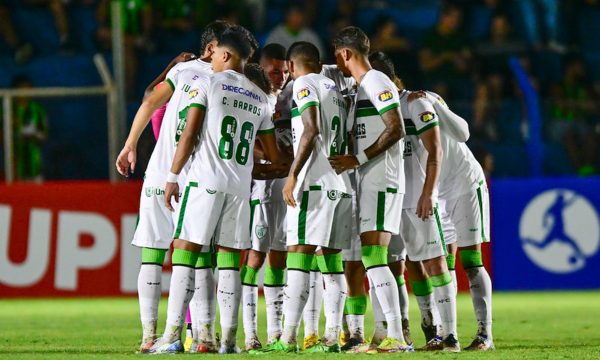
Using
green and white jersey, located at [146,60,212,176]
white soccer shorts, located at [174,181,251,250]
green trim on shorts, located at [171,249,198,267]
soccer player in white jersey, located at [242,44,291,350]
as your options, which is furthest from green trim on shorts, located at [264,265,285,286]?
green and white jersey, located at [146,60,212,176]

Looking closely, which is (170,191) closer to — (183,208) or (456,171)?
(183,208)

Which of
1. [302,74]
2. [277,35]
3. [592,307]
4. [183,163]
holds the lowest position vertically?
[592,307]

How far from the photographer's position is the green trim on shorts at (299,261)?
9297mm

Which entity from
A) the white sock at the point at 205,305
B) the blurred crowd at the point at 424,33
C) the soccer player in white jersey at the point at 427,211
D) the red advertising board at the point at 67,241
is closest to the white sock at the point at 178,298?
the white sock at the point at 205,305

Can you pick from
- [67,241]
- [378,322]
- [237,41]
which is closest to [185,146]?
[237,41]

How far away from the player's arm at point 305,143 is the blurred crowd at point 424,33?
9431 millimetres

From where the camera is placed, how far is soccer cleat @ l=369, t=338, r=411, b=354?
30.2 feet

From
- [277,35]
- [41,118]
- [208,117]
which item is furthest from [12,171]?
[208,117]

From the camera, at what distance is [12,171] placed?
55.2ft

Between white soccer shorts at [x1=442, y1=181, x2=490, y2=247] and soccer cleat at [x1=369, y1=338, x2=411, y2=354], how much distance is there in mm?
1293

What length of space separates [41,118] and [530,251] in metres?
6.40

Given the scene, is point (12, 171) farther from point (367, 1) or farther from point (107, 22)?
point (367, 1)

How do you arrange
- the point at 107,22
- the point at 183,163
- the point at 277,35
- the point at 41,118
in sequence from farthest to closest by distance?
the point at 107,22
the point at 277,35
the point at 41,118
the point at 183,163

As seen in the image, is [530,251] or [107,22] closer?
[530,251]
